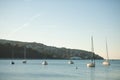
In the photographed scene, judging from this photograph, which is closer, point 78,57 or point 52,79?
point 52,79

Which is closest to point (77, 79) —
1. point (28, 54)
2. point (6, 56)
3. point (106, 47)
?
point (106, 47)

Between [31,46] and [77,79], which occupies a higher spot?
[31,46]

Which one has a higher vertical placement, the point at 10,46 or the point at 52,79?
the point at 10,46

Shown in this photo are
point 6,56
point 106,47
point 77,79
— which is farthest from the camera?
point 6,56

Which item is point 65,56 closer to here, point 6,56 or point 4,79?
point 6,56

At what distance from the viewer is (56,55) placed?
14962 cm

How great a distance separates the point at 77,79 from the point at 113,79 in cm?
402

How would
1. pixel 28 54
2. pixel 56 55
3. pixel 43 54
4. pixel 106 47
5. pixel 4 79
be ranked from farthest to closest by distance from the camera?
pixel 56 55 < pixel 43 54 < pixel 28 54 < pixel 106 47 < pixel 4 79

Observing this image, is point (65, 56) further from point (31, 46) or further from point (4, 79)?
point (4, 79)

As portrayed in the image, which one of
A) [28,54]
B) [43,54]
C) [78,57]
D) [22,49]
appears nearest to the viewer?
[22,49]

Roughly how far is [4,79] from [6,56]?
81.1 m

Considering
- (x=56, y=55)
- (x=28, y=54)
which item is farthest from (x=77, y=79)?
(x=56, y=55)

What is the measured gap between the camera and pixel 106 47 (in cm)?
5094

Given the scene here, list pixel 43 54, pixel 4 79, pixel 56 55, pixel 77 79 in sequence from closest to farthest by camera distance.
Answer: pixel 4 79, pixel 77 79, pixel 43 54, pixel 56 55
